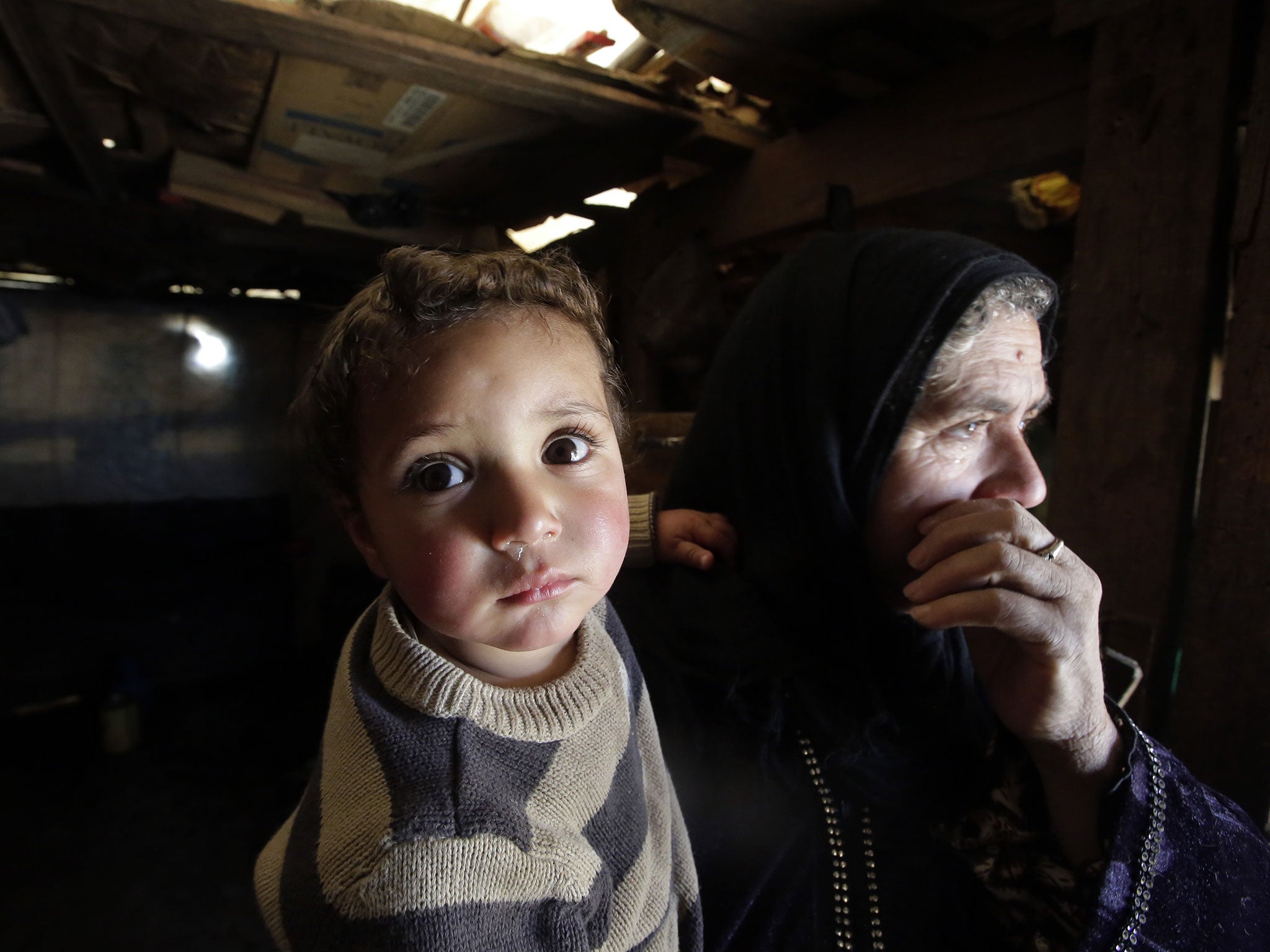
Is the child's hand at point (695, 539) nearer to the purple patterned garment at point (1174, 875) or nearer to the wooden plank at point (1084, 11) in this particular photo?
the purple patterned garment at point (1174, 875)

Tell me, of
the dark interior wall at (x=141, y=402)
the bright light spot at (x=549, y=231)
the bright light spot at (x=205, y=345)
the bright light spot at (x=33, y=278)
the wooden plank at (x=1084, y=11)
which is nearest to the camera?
the wooden plank at (x=1084, y=11)

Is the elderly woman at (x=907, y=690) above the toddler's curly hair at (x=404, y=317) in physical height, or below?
below

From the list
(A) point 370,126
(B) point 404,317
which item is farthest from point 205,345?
(B) point 404,317

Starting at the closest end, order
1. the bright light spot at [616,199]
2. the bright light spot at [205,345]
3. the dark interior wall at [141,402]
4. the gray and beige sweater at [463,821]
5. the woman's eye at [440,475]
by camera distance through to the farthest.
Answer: the gray and beige sweater at [463,821], the woman's eye at [440,475], the bright light spot at [616,199], the dark interior wall at [141,402], the bright light spot at [205,345]

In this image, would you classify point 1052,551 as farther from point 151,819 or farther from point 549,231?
point 151,819

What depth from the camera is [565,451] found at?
0.86m

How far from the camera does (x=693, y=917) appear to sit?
1.13m

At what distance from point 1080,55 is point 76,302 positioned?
21.3 feet

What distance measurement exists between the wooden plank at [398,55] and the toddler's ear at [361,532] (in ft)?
4.87

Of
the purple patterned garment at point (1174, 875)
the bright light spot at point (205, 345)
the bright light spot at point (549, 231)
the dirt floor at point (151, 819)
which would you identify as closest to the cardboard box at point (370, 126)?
the bright light spot at point (549, 231)

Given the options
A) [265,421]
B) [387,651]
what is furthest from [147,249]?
Result: [387,651]

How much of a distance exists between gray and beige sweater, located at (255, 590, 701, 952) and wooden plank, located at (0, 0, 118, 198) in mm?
2013

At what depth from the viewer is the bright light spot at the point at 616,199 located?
3420 millimetres

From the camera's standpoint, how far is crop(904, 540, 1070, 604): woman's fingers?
1.01m
